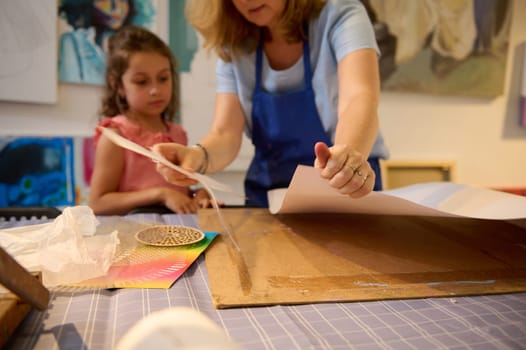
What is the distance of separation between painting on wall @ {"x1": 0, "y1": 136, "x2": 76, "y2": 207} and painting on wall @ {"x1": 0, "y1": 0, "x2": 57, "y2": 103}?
0.51ft

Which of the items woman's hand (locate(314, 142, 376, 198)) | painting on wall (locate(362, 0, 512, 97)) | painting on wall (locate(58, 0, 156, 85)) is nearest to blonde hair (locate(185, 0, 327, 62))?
woman's hand (locate(314, 142, 376, 198))

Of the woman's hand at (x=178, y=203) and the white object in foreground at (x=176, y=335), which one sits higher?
the white object in foreground at (x=176, y=335)

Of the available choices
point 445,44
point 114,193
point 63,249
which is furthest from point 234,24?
point 445,44

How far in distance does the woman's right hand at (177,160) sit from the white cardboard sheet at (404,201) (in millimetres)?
160

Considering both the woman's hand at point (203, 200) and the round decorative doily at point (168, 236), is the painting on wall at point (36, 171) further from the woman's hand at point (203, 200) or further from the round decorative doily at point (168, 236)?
the round decorative doily at point (168, 236)

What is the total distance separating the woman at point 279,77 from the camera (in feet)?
2.36

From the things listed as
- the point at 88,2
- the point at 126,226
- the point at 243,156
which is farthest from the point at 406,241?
the point at 88,2

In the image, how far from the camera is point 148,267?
1.30 ft

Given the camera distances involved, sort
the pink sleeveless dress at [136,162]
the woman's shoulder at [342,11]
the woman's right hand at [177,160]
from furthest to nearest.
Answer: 1. the pink sleeveless dress at [136,162]
2. the woman's shoulder at [342,11]
3. the woman's right hand at [177,160]

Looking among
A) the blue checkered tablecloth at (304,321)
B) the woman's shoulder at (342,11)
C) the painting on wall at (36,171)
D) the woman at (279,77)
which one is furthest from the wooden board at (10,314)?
the painting on wall at (36,171)

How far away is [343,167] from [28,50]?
1.37 m

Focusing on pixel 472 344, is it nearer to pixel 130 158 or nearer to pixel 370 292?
pixel 370 292

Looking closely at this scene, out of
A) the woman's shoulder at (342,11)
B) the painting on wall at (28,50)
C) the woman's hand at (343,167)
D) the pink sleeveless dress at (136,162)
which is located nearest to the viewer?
the woman's hand at (343,167)

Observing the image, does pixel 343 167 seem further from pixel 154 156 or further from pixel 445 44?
pixel 445 44
